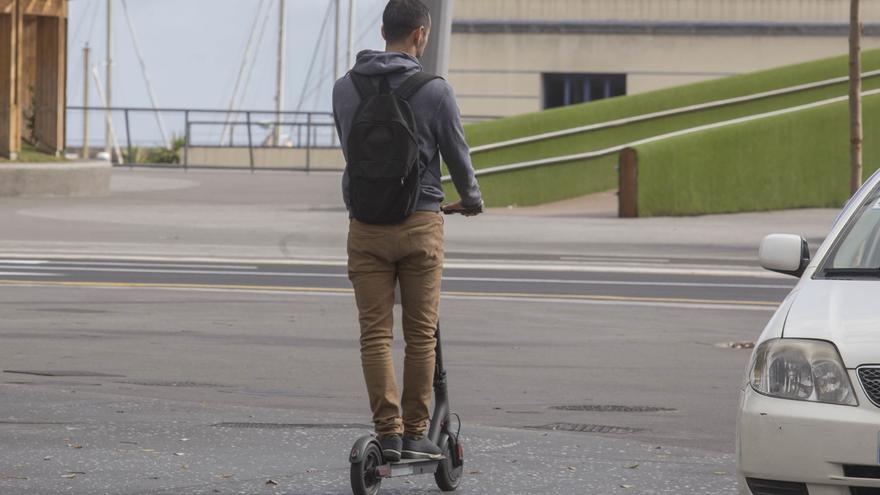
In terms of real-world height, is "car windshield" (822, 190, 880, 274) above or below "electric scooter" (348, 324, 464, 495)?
above

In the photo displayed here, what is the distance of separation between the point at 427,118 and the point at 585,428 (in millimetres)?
2776

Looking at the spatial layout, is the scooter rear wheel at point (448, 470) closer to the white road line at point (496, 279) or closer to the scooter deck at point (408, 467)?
the scooter deck at point (408, 467)

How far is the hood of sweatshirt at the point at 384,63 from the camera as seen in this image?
20.8ft

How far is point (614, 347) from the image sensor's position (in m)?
12.2

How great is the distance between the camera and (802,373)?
5656 millimetres

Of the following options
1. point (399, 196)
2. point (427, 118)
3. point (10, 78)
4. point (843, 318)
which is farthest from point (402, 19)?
point (10, 78)

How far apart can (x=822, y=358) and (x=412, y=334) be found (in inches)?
62.8

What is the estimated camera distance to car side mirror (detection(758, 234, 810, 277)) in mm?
6699

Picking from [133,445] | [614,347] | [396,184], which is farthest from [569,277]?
[396,184]

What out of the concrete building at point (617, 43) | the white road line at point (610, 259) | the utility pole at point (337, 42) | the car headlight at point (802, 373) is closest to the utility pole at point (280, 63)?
the utility pole at point (337, 42)

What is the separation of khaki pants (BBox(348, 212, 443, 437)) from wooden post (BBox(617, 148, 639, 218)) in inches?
836

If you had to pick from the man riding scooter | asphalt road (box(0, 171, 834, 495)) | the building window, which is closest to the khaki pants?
the man riding scooter

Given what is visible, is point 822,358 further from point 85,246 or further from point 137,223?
point 137,223

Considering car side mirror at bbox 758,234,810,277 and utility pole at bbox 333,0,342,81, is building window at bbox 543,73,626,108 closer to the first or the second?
utility pole at bbox 333,0,342,81
